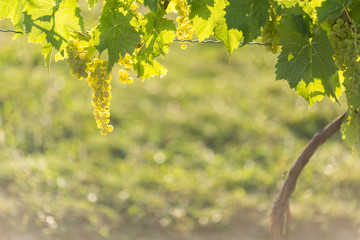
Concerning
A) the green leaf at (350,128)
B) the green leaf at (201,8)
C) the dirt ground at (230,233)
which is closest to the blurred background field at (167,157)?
the dirt ground at (230,233)

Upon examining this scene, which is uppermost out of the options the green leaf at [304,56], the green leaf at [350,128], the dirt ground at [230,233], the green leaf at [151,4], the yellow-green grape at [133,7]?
the dirt ground at [230,233]

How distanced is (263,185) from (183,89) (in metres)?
2.34

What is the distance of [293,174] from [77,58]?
54.8 inches

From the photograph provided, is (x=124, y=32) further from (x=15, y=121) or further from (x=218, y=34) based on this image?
(x=15, y=121)

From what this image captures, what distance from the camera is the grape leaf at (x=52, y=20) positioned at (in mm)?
1971

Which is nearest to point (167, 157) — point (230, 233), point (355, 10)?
point (230, 233)

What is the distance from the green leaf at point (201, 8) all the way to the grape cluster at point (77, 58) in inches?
17.9

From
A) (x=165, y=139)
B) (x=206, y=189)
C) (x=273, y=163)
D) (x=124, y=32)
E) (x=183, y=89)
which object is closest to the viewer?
(x=124, y=32)

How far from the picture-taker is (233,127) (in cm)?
651

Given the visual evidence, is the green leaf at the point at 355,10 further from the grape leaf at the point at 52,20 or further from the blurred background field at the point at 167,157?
the blurred background field at the point at 167,157

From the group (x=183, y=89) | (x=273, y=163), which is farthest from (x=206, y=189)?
(x=183, y=89)

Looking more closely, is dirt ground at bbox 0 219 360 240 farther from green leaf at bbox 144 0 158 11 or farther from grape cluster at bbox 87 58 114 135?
green leaf at bbox 144 0 158 11

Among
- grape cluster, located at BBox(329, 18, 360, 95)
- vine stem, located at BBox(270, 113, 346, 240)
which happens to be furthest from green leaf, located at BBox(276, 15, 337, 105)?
vine stem, located at BBox(270, 113, 346, 240)

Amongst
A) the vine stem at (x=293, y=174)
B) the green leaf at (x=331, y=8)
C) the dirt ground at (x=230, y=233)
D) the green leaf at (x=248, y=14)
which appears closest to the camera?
the green leaf at (x=331, y=8)
